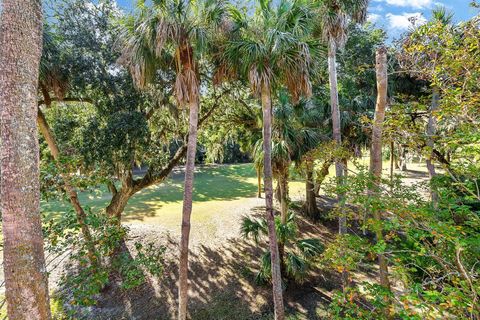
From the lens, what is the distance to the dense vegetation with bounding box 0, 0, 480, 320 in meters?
3.02

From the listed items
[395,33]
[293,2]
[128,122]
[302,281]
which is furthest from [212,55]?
[302,281]

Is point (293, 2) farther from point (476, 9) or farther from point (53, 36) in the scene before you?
point (53, 36)

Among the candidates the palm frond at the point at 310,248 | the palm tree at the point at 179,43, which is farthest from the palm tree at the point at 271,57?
the palm frond at the point at 310,248

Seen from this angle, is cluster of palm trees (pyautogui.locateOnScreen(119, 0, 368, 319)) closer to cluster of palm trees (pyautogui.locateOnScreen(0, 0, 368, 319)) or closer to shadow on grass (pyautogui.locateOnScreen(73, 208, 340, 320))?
cluster of palm trees (pyautogui.locateOnScreen(0, 0, 368, 319))

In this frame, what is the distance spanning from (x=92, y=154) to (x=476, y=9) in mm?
9296

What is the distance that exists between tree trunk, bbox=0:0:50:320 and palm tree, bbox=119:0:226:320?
2900 mm

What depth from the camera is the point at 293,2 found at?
671cm

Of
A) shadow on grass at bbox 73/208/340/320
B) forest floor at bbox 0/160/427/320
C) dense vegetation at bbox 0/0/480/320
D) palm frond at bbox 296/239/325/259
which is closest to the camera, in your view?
dense vegetation at bbox 0/0/480/320

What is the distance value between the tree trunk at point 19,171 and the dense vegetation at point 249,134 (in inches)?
0.6

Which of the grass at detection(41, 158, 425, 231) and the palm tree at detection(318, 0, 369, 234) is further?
the grass at detection(41, 158, 425, 231)

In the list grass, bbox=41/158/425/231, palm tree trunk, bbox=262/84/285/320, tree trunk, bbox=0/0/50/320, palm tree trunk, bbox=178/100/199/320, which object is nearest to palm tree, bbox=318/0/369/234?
palm tree trunk, bbox=262/84/285/320

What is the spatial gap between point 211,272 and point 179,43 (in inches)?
323

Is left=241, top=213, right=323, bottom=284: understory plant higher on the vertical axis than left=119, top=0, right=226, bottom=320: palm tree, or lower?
lower

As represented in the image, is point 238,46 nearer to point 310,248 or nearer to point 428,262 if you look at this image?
point 428,262
